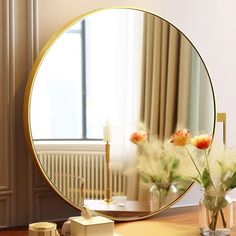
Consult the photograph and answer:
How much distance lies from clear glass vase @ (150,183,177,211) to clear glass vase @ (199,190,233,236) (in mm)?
228

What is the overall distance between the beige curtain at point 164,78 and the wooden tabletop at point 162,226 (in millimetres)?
299

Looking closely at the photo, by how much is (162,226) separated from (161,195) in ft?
0.44

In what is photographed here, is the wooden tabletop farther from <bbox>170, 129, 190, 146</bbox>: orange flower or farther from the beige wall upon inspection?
<bbox>170, 129, 190, 146</bbox>: orange flower

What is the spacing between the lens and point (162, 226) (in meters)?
1.68

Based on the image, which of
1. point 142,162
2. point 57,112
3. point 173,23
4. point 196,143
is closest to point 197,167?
point 196,143

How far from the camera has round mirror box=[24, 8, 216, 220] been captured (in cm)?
161

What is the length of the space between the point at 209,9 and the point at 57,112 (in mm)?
839

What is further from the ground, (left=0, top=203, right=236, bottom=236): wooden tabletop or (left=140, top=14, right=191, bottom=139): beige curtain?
(left=140, top=14, right=191, bottom=139): beige curtain

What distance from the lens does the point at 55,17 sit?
1.70 meters

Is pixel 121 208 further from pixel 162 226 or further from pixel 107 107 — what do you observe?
pixel 107 107

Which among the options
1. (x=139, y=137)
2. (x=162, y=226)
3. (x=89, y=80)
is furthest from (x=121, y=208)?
(x=89, y=80)

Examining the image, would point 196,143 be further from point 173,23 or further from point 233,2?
point 233,2

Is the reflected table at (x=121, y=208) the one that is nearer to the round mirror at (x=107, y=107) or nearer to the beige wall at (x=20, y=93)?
the round mirror at (x=107, y=107)

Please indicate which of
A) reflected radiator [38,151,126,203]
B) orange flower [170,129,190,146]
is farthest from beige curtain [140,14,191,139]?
reflected radiator [38,151,126,203]
